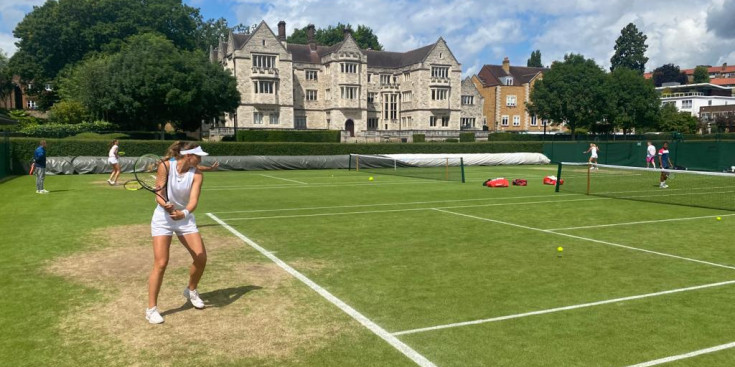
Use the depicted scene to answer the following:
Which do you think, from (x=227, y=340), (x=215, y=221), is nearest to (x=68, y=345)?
(x=227, y=340)

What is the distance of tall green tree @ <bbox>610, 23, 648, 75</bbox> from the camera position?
440ft

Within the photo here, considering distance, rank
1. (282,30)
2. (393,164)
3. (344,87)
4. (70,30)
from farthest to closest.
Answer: (282,30) → (344,87) → (70,30) → (393,164)

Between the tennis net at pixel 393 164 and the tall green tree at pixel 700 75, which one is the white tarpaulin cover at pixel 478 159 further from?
the tall green tree at pixel 700 75

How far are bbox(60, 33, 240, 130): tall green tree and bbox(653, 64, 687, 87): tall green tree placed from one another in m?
161

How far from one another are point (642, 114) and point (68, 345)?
284 feet

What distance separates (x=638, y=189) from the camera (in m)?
24.8

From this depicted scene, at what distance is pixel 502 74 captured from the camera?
10000cm

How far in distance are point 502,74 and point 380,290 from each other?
9789cm

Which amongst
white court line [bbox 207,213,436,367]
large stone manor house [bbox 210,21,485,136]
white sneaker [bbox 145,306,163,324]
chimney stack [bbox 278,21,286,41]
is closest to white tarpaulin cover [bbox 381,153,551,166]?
white court line [bbox 207,213,436,367]

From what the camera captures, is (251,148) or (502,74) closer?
(251,148)

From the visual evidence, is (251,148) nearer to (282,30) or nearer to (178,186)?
(178,186)

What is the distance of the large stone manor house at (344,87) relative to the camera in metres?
75.6

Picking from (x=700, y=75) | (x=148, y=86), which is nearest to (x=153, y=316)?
(x=148, y=86)

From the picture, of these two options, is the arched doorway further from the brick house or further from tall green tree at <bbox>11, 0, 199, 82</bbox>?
tall green tree at <bbox>11, 0, 199, 82</bbox>
